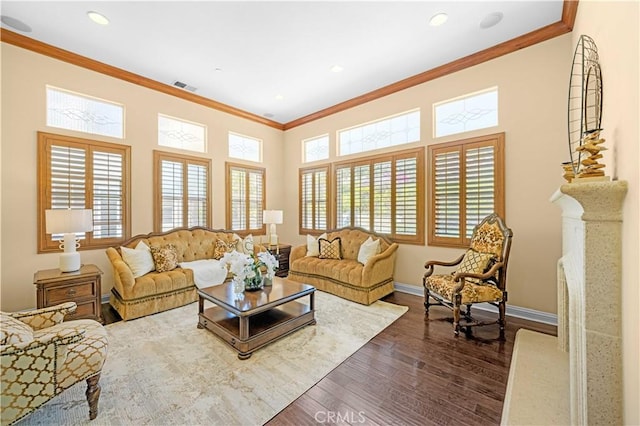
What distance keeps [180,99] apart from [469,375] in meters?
5.82

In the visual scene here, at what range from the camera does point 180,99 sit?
486 cm

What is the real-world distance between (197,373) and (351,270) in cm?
243

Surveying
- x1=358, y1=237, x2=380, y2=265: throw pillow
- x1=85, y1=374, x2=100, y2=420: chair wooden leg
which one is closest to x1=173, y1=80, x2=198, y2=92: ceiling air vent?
x1=358, y1=237, x2=380, y2=265: throw pillow

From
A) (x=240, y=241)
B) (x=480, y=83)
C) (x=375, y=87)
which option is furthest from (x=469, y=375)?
(x=375, y=87)

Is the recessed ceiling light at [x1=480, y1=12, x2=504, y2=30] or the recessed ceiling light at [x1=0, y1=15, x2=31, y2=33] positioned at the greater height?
the recessed ceiling light at [x1=480, y1=12, x2=504, y2=30]

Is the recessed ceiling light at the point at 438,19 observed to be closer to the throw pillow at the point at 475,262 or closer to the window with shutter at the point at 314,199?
the throw pillow at the point at 475,262

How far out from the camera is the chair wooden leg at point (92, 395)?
5.85 ft

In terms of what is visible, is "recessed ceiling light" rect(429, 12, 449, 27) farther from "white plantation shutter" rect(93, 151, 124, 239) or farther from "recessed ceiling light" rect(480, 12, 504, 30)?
"white plantation shutter" rect(93, 151, 124, 239)

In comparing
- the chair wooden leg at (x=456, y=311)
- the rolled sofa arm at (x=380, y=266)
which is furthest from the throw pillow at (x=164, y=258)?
the chair wooden leg at (x=456, y=311)

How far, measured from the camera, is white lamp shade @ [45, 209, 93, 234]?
3031mm

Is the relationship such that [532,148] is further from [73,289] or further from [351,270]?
[73,289]

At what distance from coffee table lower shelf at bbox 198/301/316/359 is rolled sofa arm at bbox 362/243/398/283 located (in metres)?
1.08

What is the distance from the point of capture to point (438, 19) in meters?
2.99

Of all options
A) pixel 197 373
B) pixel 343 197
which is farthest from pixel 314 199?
pixel 197 373
